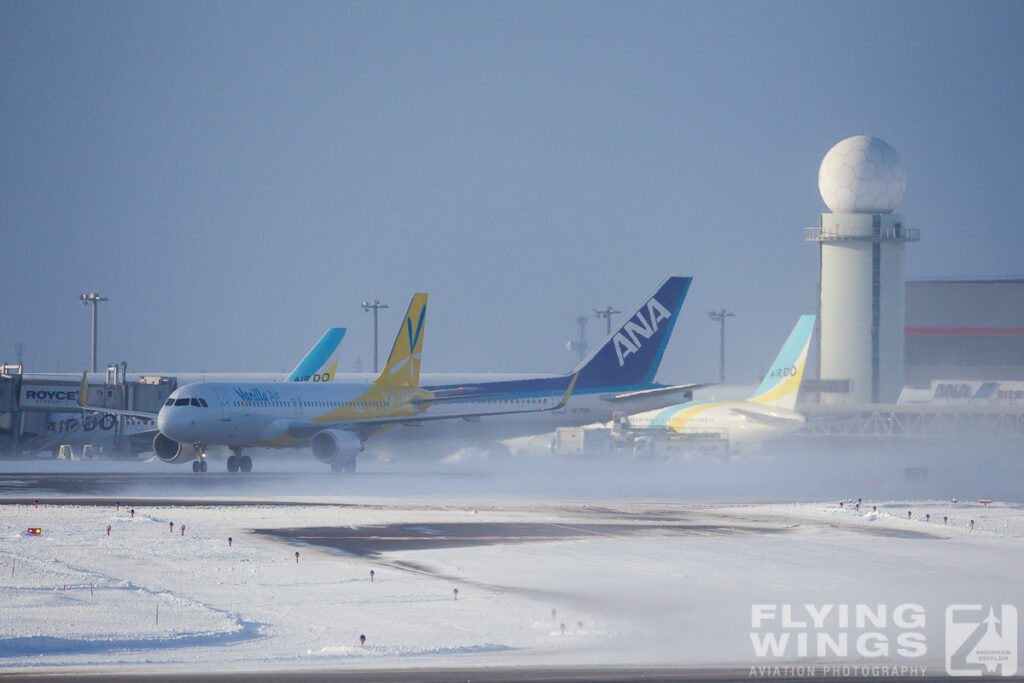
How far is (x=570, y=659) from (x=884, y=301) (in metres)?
88.8

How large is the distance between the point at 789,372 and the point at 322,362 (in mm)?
30442

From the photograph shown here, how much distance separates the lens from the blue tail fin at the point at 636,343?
62.0m

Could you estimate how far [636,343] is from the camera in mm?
62094

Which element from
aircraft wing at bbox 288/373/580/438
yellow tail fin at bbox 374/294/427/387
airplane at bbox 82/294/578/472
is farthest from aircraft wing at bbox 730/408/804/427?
yellow tail fin at bbox 374/294/427/387

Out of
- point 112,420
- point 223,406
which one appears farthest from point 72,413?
point 223,406

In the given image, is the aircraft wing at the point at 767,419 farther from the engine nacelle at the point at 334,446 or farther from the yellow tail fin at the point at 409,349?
the engine nacelle at the point at 334,446

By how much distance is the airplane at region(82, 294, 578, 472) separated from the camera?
53500 millimetres

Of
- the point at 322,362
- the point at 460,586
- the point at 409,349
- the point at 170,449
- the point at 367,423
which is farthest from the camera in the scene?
the point at 322,362

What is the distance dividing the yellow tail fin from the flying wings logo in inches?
380

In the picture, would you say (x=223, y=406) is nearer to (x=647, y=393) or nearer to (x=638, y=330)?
(x=647, y=393)

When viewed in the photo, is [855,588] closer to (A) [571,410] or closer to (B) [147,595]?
(B) [147,595]

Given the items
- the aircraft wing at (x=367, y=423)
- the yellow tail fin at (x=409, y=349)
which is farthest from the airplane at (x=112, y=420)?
the aircraft wing at (x=367, y=423)

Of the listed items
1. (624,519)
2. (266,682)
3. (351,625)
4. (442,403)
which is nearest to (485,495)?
(624,519)

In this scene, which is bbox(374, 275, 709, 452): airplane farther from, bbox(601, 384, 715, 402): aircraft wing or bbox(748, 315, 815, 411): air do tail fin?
bbox(748, 315, 815, 411): air do tail fin
